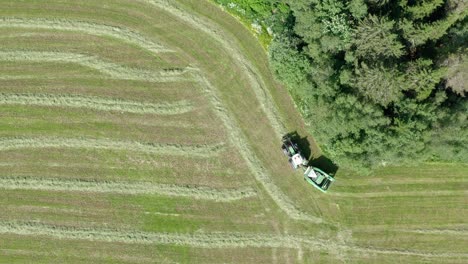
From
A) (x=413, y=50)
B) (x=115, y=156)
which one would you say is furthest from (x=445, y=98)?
(x=115, y=156)

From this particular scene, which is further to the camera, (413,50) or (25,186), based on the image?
(25,186)

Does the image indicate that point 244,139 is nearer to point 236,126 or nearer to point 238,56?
point 236,126

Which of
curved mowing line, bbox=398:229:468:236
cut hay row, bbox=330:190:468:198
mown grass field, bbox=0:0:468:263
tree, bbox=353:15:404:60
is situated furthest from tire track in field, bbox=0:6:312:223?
tree, bbox=353:15:404:60

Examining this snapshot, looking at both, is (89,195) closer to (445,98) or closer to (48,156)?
(48,156)

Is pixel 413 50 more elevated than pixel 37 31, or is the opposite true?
pixel 413 50

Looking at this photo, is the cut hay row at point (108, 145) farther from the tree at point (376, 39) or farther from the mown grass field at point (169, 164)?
the tree at point (376, 39)

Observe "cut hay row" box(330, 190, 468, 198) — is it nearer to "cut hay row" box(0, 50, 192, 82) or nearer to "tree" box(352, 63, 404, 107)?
"tree" box(352, 63, 404, 107)
